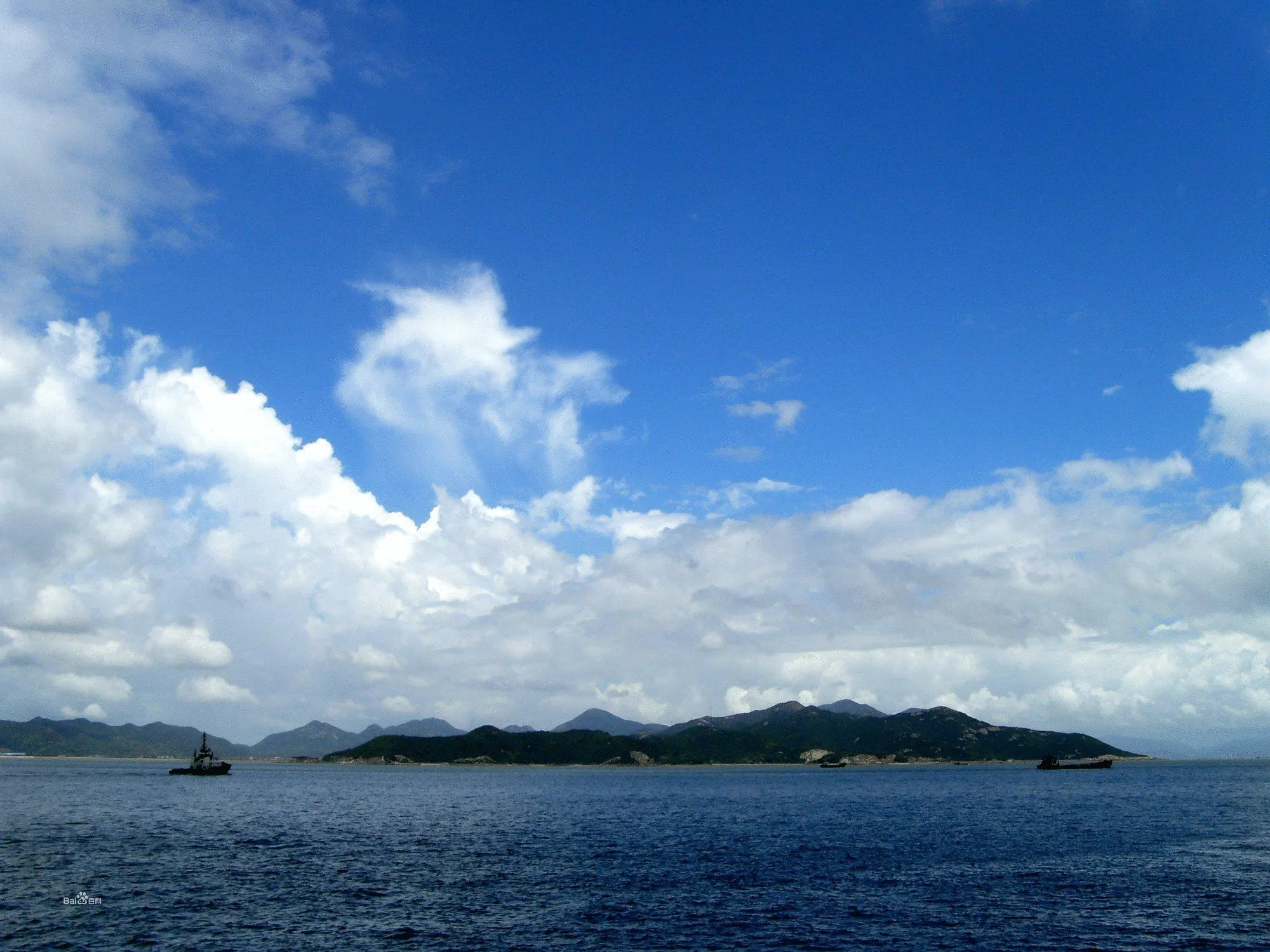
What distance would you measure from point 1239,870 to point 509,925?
69042 millimetres

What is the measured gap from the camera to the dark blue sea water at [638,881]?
178ft

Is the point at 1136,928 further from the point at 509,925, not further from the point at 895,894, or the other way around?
the point at 509,925

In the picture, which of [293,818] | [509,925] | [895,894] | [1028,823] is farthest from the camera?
[293,818]

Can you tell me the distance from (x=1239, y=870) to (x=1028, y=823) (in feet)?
151

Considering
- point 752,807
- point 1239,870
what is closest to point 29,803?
point 752,807

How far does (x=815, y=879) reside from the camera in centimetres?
7469

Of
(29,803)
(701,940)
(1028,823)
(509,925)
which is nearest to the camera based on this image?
(701,940)

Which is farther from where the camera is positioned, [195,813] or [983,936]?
[195,813]

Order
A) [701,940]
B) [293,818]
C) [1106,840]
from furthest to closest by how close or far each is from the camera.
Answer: [293,818]
[1106,840]
[701,940]

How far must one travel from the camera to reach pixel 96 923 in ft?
184

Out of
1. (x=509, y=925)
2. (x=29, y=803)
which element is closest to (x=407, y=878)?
(x=509, y=925)

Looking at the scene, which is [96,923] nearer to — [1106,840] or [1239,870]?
[1239,870]

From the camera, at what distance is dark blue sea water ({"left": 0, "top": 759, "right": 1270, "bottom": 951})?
5422 centimetres

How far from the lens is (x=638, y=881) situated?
2928 inches
